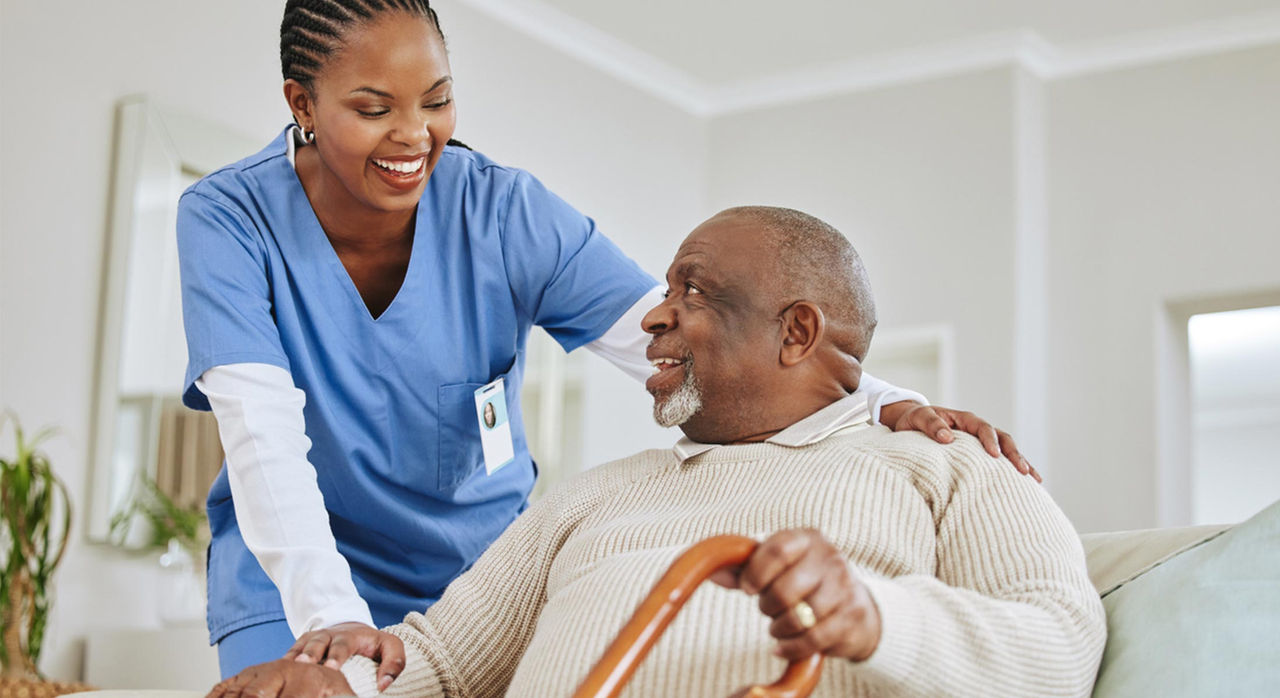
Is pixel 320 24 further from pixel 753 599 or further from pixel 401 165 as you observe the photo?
pixel 753 599

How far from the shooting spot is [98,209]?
11.2 ft

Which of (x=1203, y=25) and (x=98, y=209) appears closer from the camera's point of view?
(x=98, y=209)

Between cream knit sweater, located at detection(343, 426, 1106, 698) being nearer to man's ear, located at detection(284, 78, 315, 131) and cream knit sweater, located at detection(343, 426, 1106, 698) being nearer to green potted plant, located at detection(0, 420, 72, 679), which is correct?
man's ear, located at detection(284, 78, 315, 131)

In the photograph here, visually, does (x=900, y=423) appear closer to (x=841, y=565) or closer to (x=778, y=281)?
(x=778, y=281)

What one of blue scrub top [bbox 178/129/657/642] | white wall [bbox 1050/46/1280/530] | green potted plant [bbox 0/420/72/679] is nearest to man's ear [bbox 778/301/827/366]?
blue scrub top [bbox 178/129/657/642]

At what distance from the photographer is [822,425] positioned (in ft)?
4.52

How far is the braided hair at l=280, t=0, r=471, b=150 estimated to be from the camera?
4.75 feet

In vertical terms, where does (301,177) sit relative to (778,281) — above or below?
above

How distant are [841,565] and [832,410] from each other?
1.93 feet

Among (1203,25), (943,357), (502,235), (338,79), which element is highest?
(1203,25)

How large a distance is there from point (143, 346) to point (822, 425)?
2500 millimetres

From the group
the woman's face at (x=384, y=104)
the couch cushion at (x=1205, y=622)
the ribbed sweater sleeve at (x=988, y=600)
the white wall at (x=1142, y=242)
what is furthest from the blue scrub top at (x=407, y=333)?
the white wall at (x=1142, y=242)

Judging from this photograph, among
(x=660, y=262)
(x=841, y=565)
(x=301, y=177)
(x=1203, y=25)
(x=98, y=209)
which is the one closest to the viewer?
(x=841, y=565)

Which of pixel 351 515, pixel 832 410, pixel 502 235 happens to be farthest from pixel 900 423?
pixel 351 515
